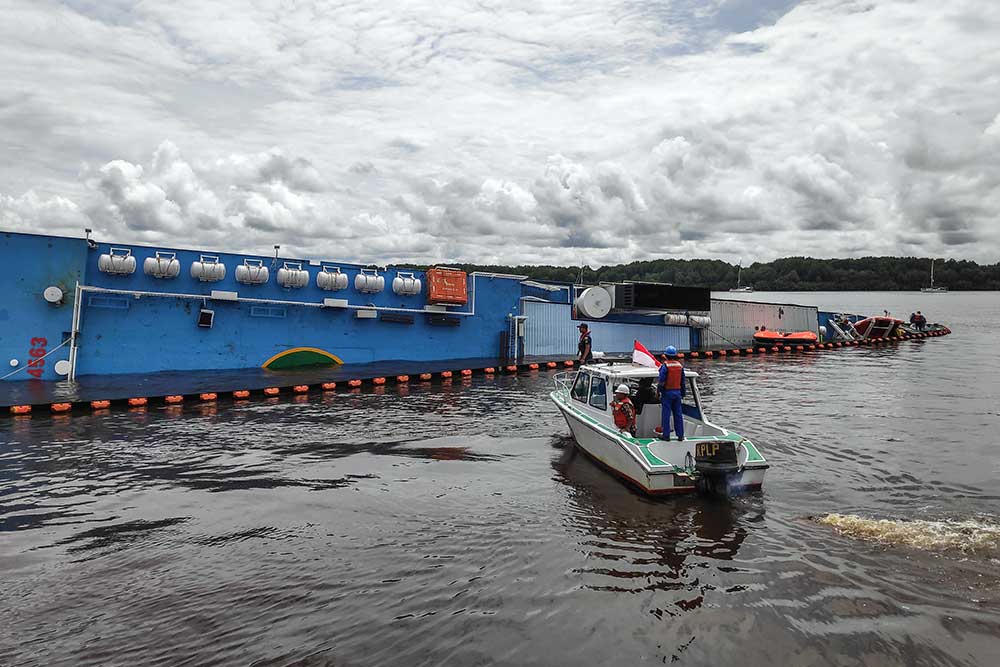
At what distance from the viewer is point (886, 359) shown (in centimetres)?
3781

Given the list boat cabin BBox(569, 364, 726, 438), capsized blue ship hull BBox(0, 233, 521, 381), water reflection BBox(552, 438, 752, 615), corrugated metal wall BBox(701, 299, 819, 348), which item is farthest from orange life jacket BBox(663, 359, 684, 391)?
corrugated metal wall BBox(701, 299, 819, 348)

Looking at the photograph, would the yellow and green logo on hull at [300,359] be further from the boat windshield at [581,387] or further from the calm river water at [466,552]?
the boat windshield at [581,387]

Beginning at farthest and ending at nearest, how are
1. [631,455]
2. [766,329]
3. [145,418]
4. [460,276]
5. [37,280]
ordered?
[766,329]
[460,276]
[37,280]
[145,418]
[631,455]

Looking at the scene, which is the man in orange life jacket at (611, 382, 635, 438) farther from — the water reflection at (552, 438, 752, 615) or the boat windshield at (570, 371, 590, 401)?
the boat windshield at (570, 371, 590, 401)

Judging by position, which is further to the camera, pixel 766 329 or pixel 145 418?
pixel 766 329

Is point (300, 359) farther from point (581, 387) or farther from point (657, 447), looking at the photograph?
point (657, 447)

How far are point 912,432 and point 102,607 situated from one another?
754 inches

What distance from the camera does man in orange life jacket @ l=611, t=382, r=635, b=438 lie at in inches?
457

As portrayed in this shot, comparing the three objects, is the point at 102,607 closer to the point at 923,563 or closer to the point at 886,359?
the point at 923,563

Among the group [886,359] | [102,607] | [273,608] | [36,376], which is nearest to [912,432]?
[273,608]

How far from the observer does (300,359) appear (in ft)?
87.0

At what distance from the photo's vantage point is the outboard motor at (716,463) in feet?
33.6

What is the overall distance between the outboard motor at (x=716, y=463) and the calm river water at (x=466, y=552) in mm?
444

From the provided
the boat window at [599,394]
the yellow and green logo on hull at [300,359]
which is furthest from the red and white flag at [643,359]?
the yellow and green logo on hull at [300,359]
